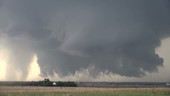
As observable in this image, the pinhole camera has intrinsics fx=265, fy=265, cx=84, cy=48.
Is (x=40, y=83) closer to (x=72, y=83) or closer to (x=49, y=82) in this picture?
(x=49, y=82)

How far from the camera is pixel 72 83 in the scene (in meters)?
128

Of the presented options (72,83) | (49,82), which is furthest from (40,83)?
(72,83)

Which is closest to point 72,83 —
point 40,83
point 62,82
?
point 62,82

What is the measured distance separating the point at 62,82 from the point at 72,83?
5.07 meters

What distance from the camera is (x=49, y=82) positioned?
12744 cm

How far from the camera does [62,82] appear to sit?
12900 cm

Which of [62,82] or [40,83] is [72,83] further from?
[40,83]

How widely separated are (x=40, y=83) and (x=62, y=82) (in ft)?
35.7

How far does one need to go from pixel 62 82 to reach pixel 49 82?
6328mm

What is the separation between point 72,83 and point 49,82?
1108 cm

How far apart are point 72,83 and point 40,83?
15.9m
